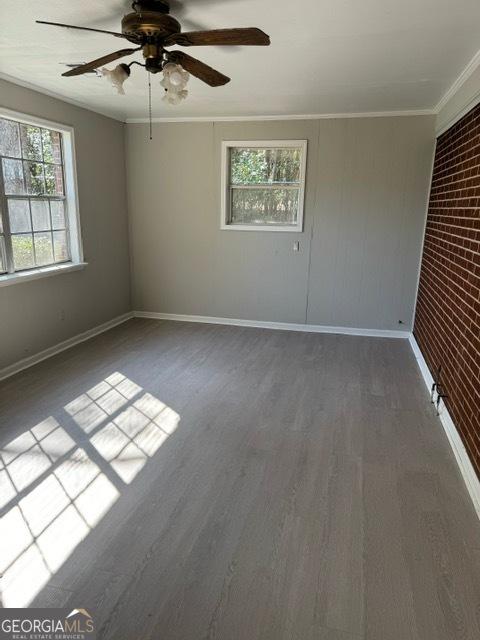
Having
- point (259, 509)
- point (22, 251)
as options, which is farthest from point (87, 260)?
point (259, 509)

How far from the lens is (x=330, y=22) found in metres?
2.32

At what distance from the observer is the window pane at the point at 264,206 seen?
506 centimetres

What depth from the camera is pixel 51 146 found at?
411cm

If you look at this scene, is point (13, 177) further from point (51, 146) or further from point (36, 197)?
point (51, 146)

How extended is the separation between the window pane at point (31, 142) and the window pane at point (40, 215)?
15.6 inches

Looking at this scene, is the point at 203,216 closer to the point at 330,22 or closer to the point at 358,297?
the point at 358,297

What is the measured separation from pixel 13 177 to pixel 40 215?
17.4 inches

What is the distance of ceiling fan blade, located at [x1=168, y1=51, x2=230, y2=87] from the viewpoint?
7.27 ft

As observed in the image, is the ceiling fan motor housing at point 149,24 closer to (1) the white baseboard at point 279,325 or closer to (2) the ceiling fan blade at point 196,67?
(2) the ceiling fan blade at point 196,67

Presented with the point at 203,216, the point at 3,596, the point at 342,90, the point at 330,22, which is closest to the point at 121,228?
the point at 203,216

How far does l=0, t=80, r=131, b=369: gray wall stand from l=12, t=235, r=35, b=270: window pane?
0.17m

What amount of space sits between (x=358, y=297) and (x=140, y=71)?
3.26m

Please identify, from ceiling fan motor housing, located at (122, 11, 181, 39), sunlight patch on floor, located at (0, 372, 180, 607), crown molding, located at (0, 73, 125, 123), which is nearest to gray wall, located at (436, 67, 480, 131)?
ceiling fan motor housing, located at (122, 11, 181, 39)

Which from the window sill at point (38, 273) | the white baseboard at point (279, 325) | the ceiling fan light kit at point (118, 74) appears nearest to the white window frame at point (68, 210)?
the window sill at point (38, 273)
